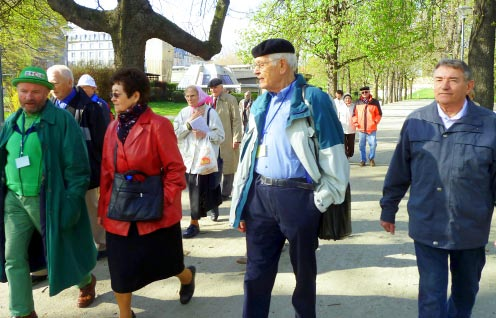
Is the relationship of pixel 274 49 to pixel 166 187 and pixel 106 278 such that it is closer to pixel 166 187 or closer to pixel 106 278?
pixel 166 187

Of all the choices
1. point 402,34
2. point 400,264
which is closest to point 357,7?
point 402,34

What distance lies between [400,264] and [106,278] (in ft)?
9.15

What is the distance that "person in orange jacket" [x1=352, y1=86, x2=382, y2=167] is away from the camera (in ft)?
36.5

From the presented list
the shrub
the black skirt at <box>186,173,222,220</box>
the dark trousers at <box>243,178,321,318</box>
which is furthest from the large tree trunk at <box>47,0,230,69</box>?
the shrub

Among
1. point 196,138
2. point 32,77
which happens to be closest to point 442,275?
point 32,77

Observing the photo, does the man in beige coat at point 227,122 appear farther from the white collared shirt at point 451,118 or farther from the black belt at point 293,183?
the white collared shirt at point 451,118

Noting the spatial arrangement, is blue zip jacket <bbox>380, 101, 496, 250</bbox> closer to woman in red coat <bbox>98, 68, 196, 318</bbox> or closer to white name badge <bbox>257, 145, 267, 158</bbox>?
white name badge <bbox>257, 145, 267, 158</bbox>

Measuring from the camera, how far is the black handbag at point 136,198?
3.27 meters

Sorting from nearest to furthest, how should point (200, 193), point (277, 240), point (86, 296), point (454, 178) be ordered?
point (454, 178) < point (277, 240) < point (86, 296) < point (200, 193)

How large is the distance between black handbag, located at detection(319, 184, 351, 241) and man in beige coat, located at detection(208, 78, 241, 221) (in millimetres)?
3783

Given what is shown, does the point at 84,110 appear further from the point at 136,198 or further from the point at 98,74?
the point at 98,74

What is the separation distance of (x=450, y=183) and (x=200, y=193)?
11.0 feet

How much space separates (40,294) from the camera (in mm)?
4184

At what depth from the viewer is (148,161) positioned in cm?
334
